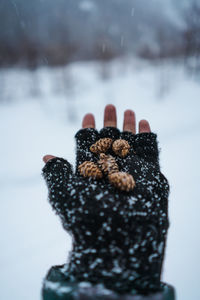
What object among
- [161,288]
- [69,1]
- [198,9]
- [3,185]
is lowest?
[161,288]

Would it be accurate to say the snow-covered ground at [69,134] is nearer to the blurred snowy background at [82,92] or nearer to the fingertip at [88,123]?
the blurred snowy background at [82,92]

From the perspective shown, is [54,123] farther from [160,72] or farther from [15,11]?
[160,72]

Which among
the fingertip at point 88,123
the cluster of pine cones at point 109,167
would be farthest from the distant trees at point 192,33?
the cluster of pine cones at point 109,167

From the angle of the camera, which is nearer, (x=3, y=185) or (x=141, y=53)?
(x=3, y=185)

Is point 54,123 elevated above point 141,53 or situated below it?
below

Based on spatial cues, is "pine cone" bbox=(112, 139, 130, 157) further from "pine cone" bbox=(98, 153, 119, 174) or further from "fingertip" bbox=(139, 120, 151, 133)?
"fingertip" bbox=(139, 120, 151, 133)

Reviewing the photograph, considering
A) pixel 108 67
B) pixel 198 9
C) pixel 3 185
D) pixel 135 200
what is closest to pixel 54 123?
pixel 3 185

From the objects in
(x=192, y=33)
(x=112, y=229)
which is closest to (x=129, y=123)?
(x=112, y=229)

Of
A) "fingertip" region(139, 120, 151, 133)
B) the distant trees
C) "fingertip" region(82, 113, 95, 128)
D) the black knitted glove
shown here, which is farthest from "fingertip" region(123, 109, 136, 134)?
the distant trees

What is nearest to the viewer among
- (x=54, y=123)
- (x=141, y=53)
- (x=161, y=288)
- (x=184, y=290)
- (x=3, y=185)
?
(x=161, y=288)
